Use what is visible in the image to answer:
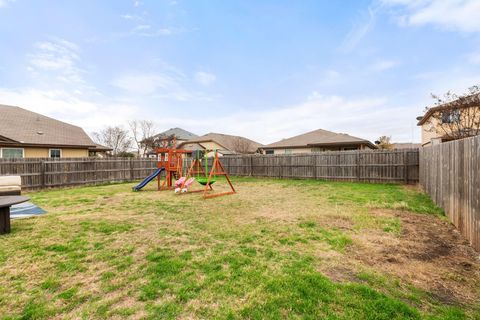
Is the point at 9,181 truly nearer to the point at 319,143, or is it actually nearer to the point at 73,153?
the point at 73,153

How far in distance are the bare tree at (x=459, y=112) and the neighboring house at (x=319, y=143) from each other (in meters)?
6.83

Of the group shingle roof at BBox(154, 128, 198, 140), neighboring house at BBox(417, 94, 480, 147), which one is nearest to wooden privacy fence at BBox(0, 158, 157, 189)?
neighboring house at BBox(417, 94, 480, 147)

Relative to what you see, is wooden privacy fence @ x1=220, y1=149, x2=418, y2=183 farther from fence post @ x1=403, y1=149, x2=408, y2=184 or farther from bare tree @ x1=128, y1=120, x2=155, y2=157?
bare tree @ x1=128, y1=120, x2=155, y2=157

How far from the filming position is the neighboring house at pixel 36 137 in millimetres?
13531

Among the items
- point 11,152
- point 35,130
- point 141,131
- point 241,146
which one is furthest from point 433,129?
point 141,131

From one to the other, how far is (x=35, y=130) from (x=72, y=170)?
5782mm

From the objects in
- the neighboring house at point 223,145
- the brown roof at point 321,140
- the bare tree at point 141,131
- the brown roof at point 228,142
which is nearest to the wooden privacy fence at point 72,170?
the brown roof at point 321,140

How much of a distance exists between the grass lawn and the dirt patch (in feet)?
0.05

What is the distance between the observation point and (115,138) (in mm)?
38719

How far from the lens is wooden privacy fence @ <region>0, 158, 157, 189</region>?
1094 cm

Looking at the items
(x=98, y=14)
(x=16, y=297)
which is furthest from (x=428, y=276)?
(x=98, y=14)

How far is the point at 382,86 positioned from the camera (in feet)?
49.6

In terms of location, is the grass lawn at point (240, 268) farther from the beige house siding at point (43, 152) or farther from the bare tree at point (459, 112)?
the beige house siding at point (43, 152)

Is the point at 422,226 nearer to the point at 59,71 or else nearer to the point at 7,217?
the point at 7,217
